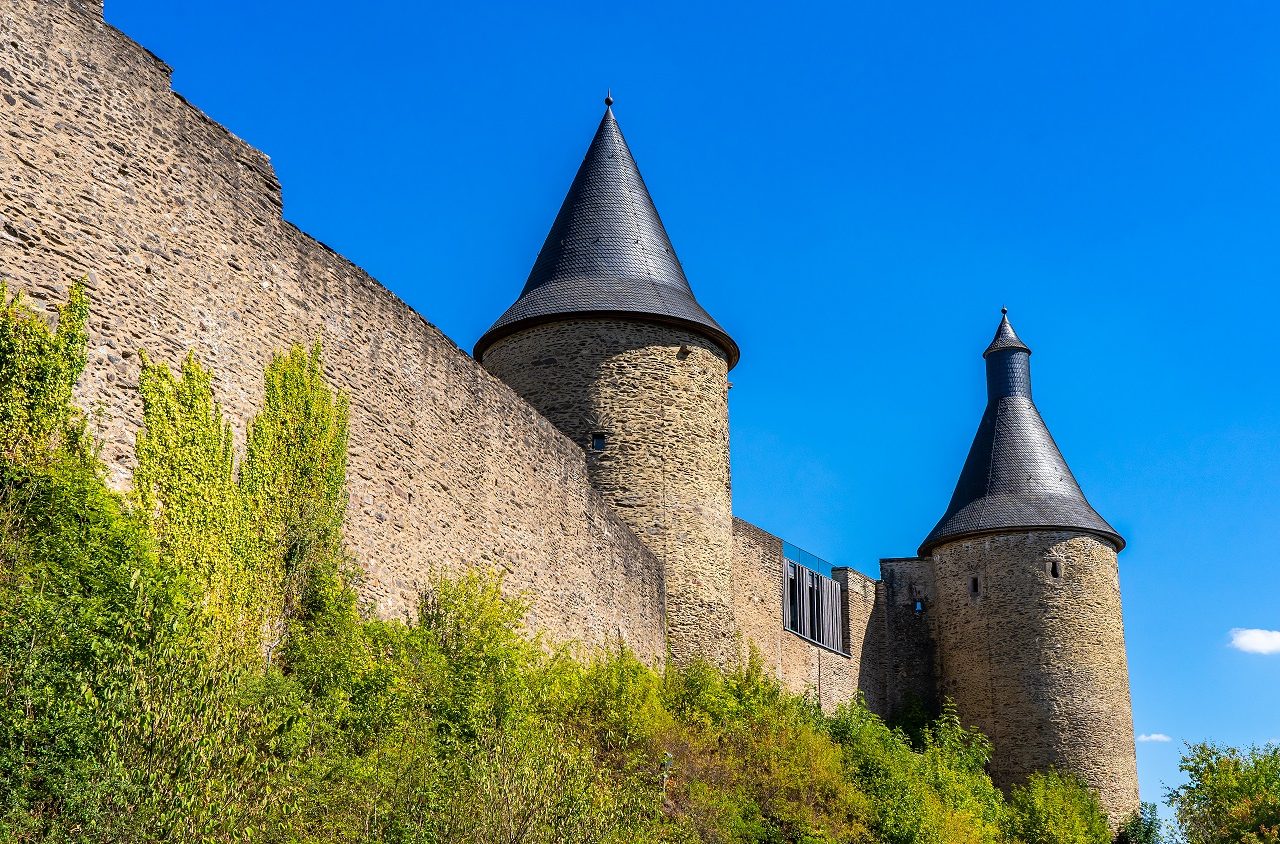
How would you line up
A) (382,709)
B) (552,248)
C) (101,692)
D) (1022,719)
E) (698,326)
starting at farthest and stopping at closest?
(1022,719)
(552,248)
(698,326)
(382,709)
(101,692)

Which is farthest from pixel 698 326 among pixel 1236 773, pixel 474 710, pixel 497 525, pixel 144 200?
pixel 1236 773

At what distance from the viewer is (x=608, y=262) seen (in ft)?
66.6

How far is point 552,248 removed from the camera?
20984 mm

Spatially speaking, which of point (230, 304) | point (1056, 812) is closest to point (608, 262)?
point (230, 304)

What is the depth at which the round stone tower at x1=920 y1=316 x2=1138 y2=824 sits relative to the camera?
2731 cm

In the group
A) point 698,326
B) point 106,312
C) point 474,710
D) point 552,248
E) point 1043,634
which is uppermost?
point 552,248

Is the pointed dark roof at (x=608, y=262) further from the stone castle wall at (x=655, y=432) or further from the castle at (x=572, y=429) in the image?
the stone castle wall at (x=655, y=432)

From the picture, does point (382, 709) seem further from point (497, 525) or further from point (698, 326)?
point (698, 326)

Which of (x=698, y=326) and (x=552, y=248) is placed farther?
(x=552, y=248)

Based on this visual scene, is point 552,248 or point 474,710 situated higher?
point 552,248

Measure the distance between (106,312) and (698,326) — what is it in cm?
1142

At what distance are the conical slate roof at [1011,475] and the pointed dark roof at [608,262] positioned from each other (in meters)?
10.6

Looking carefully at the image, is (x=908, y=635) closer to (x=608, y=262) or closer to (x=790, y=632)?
(x=790, y=632)

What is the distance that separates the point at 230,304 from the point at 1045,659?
21.1m
